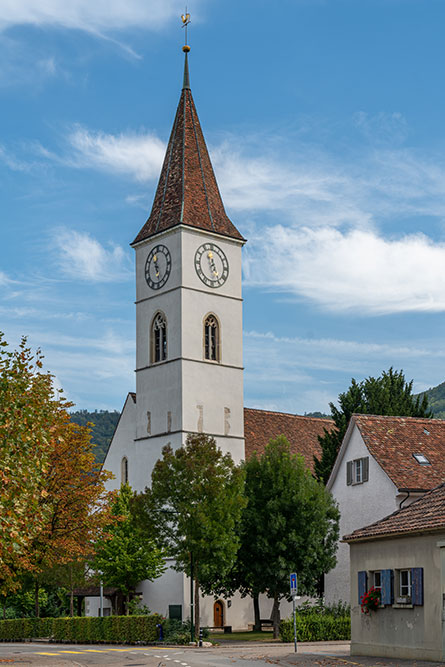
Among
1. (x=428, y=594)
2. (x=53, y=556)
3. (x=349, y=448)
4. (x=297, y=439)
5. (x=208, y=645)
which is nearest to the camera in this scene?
(x=428, y=594)

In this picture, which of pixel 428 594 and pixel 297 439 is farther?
pixel 297 439

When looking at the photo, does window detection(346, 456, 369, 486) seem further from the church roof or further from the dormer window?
the church roof

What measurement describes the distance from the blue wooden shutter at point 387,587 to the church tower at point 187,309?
31.1m

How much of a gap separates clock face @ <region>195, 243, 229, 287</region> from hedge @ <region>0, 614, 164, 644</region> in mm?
24374

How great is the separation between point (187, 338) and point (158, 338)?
124 inches

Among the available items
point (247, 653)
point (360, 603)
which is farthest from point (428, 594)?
point (247, 653)

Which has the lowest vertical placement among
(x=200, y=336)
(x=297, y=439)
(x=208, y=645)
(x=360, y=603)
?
(x=208, y=645)

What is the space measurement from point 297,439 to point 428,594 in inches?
1605

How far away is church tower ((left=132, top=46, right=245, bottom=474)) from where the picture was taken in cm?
6116

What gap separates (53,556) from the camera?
36.6 metres

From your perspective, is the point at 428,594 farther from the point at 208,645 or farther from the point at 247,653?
the point at 208,645

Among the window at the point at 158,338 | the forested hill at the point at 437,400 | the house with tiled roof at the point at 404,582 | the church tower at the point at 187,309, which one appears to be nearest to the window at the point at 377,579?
the house with tiled roof at the point at 404,582

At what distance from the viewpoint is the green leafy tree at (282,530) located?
149ft

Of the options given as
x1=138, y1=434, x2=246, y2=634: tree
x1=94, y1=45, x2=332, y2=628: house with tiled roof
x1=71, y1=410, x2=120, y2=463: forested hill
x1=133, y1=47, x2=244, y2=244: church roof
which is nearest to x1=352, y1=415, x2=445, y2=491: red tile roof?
x1=138, y1=434, x2=246, y2=634: tree
